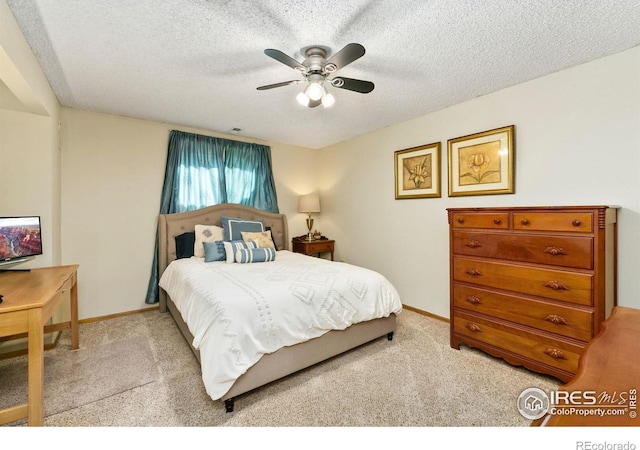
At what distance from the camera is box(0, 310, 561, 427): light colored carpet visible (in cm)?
167

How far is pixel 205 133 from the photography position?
12.9 ft

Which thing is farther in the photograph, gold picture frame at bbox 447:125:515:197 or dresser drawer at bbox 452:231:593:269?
gold picture frame at bbox 447:125:515:197

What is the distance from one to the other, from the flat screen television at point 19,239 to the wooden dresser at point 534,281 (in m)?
3.60

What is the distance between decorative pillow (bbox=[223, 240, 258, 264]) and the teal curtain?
98 cm

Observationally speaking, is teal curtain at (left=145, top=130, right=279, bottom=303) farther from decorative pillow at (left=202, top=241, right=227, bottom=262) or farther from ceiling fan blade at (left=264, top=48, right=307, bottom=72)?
ceiling fan blade at (left=264, top=48, right=307, bottom=72)

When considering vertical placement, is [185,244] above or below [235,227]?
below

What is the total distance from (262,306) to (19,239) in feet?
6.73

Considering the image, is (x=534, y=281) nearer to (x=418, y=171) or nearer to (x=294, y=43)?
(x=418, y=171)

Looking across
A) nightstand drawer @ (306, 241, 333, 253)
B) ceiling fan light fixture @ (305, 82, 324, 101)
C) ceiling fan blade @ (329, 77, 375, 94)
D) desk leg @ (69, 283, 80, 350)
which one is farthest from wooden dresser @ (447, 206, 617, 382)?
desk leg @ (69, 283, 80, 350)

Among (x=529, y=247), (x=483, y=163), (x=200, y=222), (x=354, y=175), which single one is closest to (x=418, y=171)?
(x=483, y=163)

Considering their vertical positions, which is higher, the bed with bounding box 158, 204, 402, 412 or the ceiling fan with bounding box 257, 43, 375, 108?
the ceiling fan with bounding box 257, 43, 375, 108

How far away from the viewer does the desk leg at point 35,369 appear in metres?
1.46

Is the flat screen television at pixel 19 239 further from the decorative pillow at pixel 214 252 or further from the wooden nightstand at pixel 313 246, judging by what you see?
the wooden nightstand at pixel 313 246

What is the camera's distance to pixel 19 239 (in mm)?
2205
